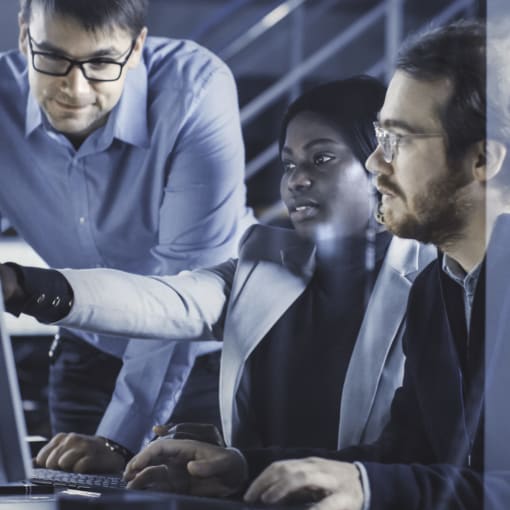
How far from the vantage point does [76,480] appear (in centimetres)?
153

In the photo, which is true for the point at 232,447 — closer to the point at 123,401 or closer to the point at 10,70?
the point at 123,401

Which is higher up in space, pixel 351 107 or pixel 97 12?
pixel 97 12

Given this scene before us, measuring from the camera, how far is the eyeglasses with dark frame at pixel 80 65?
65.8 inches

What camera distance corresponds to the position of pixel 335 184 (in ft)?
5.52

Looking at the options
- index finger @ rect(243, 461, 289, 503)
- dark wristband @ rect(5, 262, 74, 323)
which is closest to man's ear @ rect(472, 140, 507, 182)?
index finger @ rect(243, 461, 289, 503)

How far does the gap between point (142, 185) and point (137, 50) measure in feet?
0.81

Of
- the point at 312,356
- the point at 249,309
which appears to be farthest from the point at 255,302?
the point at 312,356

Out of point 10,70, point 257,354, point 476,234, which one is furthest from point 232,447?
point 10,70

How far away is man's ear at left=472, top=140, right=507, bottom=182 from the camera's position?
60.6 inches

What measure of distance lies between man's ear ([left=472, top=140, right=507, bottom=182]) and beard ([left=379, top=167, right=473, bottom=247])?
0.02m

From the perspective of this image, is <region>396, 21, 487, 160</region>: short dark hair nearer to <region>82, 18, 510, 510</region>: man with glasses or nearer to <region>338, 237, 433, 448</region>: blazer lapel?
<region>82, 18, 510, 510</region>: man with glasses

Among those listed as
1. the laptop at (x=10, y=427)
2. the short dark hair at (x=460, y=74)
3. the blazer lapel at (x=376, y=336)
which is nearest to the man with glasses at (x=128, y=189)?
the blazer lapel at (x=376, y=336)

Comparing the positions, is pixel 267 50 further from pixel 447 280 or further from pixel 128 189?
pixel 447 280

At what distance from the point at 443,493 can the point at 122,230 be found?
76cm
